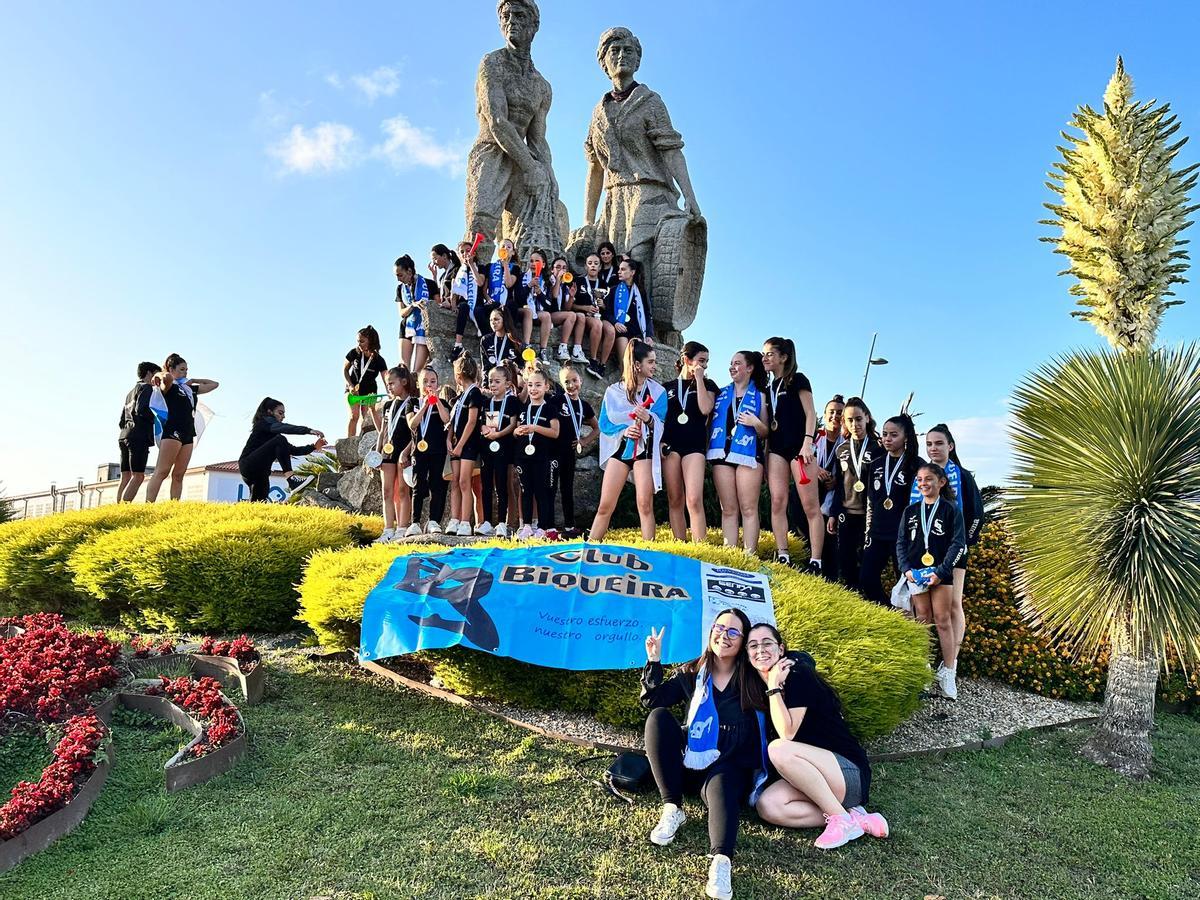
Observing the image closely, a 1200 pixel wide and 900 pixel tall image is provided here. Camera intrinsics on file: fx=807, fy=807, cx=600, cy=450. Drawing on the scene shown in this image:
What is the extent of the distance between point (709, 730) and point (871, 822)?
82 cm

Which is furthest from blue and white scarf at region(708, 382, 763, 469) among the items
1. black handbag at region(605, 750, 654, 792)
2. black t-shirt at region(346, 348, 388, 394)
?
black t-shirt at region(346, 348, 388, 394)

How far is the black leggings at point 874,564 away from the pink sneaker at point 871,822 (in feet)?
8.38

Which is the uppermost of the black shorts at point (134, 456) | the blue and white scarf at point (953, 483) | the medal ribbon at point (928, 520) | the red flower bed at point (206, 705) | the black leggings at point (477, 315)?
the black leggings at point (477, 315)

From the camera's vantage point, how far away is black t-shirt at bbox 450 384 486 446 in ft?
25.7

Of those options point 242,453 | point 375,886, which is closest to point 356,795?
point 375,886

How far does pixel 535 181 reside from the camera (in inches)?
565

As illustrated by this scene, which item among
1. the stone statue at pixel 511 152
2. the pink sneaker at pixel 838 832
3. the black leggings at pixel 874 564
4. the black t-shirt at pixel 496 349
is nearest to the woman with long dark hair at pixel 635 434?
the black leggings at pixel 874 564

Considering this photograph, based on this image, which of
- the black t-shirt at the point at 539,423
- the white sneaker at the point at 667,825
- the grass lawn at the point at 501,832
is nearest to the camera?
the grass lawn at the point at 501,832

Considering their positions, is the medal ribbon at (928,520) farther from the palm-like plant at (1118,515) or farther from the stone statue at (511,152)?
the stone statue at (511,152)

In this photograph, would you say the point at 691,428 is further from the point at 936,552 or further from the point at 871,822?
the point at 871,822

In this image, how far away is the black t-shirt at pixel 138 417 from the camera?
9.68m

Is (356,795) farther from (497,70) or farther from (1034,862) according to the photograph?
(497,70)

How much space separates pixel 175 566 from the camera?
6.64m

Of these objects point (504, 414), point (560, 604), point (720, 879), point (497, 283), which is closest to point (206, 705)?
point (560, 604)
